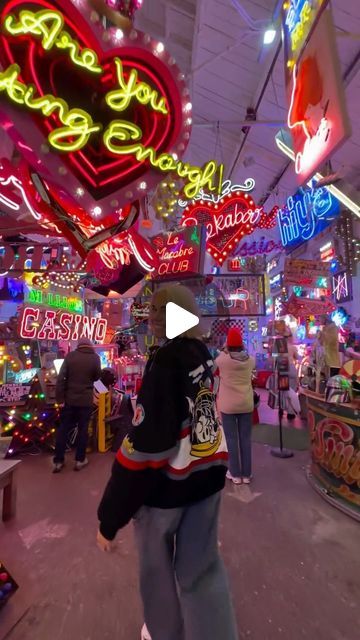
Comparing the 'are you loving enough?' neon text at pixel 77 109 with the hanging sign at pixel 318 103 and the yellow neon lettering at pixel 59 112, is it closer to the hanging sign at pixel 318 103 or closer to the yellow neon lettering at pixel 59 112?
the yellow neon lettering at pixel 59 112

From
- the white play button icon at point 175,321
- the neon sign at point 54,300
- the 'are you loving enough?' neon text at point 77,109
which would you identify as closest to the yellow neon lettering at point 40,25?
the 'are you loving enough?' neon text at point 77,109

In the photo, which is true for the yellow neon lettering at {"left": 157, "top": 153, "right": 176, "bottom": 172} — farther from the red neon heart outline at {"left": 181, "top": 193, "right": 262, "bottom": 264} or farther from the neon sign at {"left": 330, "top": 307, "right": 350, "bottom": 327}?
the neon sign at {"left": 330, "top": 307, "right": 350, "bottom": 327}

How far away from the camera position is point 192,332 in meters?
1.64

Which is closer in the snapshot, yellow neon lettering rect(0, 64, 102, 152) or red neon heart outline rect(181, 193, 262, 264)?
yellow neon lettering rect(0, 64, 102, 152)

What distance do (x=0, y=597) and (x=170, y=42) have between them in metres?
9.43

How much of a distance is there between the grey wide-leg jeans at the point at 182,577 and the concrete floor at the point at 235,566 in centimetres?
63

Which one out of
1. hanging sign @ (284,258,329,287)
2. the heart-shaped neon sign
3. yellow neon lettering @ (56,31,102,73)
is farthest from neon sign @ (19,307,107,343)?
hanging sign @ (284,258,329,287)

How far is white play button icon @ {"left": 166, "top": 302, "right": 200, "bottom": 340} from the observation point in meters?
1.59

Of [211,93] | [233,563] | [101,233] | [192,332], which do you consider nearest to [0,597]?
[233,563]

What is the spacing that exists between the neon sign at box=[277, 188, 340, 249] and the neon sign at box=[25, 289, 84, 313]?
547 centimetres

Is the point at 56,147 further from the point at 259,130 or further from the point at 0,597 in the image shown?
the point at 259,130

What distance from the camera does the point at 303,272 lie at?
757cm

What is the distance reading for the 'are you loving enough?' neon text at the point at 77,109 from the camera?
249cm

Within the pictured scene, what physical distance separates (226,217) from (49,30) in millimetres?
4383
